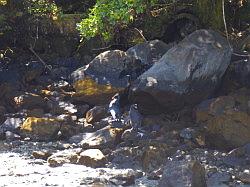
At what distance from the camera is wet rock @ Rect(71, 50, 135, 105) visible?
9.65 m

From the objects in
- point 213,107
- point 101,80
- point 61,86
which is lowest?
point 61,86

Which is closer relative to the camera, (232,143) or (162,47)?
(232,143)

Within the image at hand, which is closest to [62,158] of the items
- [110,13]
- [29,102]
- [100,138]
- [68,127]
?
[100,138]

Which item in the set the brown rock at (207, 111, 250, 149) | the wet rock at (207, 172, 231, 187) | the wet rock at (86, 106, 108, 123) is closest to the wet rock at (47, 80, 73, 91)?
the wet rock at (86, 106, 108, 123)

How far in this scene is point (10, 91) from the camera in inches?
419

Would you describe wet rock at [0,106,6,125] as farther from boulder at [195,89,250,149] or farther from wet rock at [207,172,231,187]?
wet rock at [207,172,231,187]

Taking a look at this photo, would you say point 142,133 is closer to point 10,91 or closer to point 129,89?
point 129,89

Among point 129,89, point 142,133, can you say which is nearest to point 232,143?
point 142,133

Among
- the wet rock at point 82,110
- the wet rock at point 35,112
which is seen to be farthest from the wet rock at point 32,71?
the wet rock at point 82,110

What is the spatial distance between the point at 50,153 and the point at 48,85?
135 inches

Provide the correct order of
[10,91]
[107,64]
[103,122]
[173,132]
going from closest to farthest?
[173,132]
[103,122]
[107,64]
[10,91]

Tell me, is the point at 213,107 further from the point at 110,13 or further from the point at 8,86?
the point at 8,86

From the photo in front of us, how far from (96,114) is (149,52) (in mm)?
1711

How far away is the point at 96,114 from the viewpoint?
9.30 m
